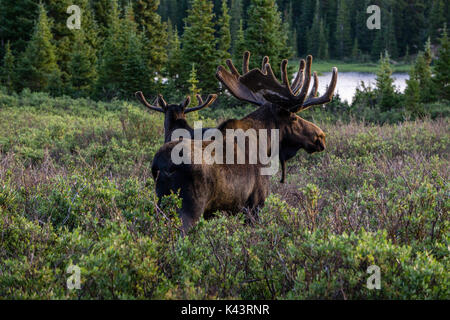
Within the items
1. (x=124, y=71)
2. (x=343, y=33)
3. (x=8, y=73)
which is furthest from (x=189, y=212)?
(x=343, y=33)

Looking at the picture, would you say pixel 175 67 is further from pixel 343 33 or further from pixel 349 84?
pixel 343 33

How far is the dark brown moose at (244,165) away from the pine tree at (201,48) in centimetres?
1801

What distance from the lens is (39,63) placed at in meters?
27.6

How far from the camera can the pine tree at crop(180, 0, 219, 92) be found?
952 inches

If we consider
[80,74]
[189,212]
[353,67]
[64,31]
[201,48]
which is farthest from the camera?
[353,67]

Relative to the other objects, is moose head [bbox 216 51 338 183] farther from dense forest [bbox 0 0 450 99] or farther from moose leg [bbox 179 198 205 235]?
dense forest [bbox 0 0 450 99]

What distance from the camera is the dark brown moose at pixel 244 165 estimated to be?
4.12 m

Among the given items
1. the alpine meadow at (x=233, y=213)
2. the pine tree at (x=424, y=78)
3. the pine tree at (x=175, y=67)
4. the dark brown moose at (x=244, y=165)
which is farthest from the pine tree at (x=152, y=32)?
the dark brown moose at (x=244, y=165)

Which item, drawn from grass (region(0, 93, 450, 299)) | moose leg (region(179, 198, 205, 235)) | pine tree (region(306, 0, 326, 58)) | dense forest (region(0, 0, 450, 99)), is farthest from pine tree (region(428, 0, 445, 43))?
moose leg (region(179, 198, 205, 235))

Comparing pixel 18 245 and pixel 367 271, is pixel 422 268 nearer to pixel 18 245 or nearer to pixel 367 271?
pixel 367 271

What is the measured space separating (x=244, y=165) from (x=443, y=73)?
2434cm

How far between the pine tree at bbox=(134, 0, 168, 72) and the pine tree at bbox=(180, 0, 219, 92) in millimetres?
3867

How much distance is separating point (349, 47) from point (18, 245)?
82681mm

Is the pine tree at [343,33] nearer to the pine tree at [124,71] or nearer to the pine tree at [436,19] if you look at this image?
the pine tree at [436,19]
